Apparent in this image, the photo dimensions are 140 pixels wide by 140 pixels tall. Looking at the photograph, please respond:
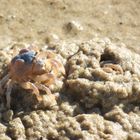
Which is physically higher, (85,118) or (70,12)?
(70,12)

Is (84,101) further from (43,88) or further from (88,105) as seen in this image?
(43,88)

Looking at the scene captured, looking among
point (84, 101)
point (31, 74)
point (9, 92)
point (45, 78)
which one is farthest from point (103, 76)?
point (9, 92)

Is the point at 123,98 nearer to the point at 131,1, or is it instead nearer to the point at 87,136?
the point at 87,136

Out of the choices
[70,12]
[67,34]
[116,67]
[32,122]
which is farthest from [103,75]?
[70,12]

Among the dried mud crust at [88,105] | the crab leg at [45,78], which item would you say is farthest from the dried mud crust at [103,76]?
the crab leg at [45,78]

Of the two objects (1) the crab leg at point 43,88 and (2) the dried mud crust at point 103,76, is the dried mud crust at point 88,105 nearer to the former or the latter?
(2) the dried mud crust at point 103,76
